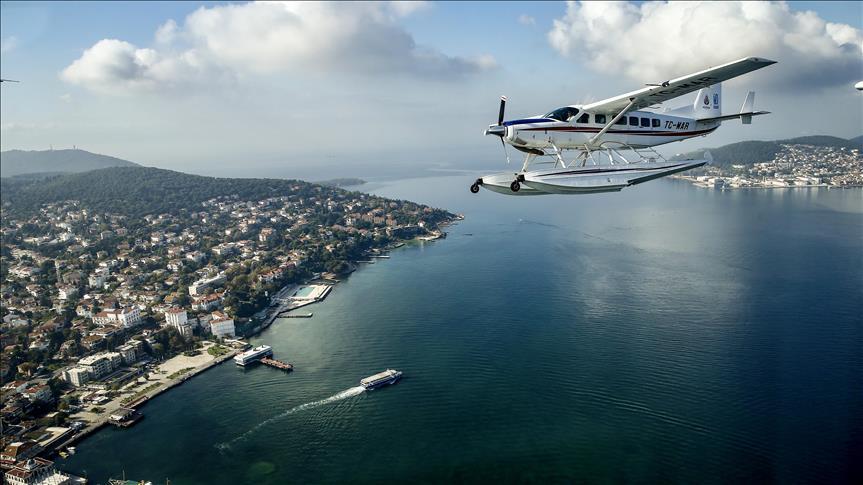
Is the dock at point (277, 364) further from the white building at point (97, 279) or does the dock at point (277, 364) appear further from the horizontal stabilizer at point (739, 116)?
the white building at point (97, 279)

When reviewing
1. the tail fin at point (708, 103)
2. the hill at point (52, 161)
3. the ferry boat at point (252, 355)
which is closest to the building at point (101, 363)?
the ferry boat at point (252, 355)

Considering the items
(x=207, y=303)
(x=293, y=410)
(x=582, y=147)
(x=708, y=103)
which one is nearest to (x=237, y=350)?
(x=207, y=303)

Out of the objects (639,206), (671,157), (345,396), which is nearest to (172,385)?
(345,396)

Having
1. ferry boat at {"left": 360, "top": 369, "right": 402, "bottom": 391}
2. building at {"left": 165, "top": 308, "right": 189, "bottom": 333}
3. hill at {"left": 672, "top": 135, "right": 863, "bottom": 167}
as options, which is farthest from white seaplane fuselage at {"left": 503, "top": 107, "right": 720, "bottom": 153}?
hill at {"left": 672, "top": 135, "right": 863, "bottom": 167}

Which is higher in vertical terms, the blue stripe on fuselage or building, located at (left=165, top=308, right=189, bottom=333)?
the blue stripe on fuselage

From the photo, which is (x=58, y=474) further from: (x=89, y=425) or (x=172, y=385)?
(x=172, y=385)

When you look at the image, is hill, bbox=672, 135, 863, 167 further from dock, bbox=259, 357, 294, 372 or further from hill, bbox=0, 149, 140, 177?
hill, bbox=0, 149, 140, 177

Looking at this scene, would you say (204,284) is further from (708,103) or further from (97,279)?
(708,103)
